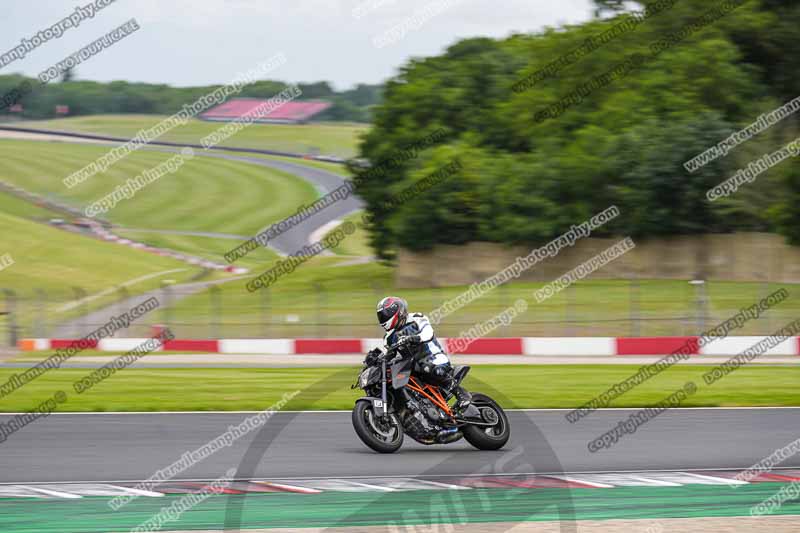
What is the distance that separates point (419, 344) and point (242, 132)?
98.7 meters

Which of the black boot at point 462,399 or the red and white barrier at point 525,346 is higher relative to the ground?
the black boot at point 462,399

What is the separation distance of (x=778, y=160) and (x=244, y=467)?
27252 mm

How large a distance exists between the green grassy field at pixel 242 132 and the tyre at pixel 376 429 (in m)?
83.8

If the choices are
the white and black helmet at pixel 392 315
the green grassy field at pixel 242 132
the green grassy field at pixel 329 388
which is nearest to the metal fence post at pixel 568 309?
the green grassy field at pixel 329 388

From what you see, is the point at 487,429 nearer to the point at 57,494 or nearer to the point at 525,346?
the point at 57,494

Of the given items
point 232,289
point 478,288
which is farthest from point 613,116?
point 232,289

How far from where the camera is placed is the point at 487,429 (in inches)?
459

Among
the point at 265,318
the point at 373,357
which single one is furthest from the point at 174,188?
the point at 373,357

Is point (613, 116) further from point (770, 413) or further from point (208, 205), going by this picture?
point (208, 205)

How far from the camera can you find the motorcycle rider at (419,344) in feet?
37.6

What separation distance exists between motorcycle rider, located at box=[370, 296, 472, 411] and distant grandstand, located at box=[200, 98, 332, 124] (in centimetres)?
11174

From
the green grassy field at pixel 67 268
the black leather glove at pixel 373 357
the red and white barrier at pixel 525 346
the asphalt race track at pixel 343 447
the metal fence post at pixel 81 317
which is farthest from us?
the green grassy field at pixel 67 268

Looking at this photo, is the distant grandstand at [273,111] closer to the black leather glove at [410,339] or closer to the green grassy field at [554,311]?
the green grassy field at [554,311]

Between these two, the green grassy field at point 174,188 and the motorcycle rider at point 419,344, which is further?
the green grassy field at point 174,188
